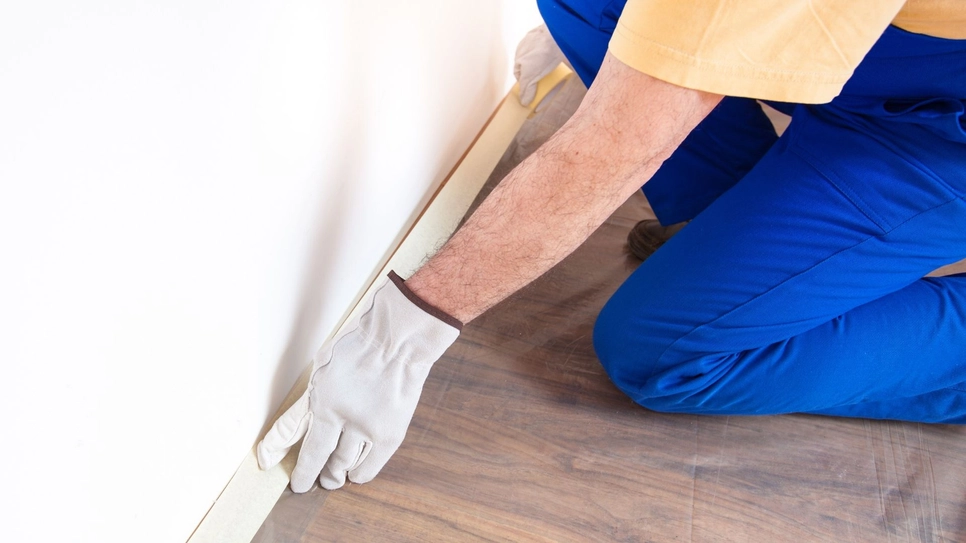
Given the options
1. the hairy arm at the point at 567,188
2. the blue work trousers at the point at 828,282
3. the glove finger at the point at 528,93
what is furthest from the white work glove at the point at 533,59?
the hairy arm at the point at 567,188

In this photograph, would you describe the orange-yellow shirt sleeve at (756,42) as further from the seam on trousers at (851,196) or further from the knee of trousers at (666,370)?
the knee of trousers at (666,370)

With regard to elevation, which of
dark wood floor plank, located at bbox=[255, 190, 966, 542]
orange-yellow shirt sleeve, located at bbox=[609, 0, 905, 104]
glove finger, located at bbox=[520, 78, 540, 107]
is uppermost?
orange-yellow shirt sleeve, located at bbox=[609, 0, 905, 104]

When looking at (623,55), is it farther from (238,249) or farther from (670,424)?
(670,424)

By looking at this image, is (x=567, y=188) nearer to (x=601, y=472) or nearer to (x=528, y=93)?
(x=601, y=472)

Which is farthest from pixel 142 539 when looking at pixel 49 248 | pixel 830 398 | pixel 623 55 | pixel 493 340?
pixel 830 398

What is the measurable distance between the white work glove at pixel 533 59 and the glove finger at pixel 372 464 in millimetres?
1052

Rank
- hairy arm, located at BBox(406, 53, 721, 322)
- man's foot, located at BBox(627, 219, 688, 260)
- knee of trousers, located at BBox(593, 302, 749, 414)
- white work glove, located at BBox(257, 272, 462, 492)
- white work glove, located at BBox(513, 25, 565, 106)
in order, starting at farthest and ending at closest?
white work glove, located at BBox(513, 25, 565, 106)
man's foot, located at BBox(627, 219, 688, 260)
knee of trousers, located at BBox(593, 302, 749, 414)
white work glove, located at BBox(257, 272, 462, 492)
hairy arm, located at BBox(406, 53, 721, 322)

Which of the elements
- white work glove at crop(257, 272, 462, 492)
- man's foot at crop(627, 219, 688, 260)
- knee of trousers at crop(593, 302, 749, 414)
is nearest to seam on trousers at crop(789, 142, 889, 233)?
knee of trousers at crop(593, 302, 749, 414)

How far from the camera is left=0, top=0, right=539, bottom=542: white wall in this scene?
0.49 meters

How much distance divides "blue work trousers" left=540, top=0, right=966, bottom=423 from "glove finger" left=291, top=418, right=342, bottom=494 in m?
0.45

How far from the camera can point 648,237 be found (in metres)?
1.35

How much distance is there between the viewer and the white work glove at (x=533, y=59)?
5.36ft

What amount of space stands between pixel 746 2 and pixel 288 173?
1.72ft

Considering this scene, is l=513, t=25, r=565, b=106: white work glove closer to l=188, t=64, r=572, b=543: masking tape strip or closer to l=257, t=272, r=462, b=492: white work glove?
l=188, t=64, r=572, b=543: masking tape strip
